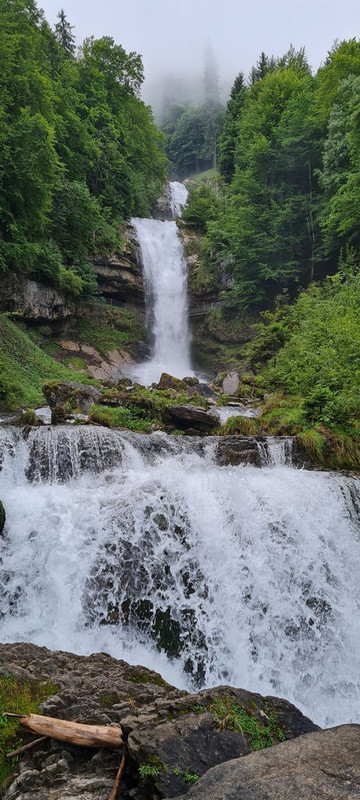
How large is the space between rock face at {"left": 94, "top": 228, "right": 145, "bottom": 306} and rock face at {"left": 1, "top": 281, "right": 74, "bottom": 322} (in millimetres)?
3621

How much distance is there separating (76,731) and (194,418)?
8.58 meters

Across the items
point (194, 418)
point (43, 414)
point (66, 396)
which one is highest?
point (66, 396)

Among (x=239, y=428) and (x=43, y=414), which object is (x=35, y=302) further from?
(x=239, y=428)

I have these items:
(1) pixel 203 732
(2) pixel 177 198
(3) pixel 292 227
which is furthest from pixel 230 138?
(1) pixel 203 732

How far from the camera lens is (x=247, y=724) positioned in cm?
261

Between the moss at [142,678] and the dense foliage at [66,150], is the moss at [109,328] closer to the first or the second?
the dense foliage at [66,150]

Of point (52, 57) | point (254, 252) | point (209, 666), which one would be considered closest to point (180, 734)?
point (209, 666)

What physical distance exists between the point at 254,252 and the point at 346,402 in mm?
13978

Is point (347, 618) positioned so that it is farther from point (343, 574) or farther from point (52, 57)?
point (52, 57)

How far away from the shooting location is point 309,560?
20.4ft

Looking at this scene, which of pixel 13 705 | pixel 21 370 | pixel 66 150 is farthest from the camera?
pixel 66 150

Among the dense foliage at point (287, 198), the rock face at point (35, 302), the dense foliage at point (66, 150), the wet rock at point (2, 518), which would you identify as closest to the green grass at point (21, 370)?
the rock face at point (35, 302)

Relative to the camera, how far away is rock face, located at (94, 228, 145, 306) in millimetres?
22688

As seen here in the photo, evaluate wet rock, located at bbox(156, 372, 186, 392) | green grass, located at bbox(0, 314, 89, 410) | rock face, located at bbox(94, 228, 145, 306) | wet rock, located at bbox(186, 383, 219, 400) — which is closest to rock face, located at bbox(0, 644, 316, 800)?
green grass, located at bbox(0, 314, 89, 410)
